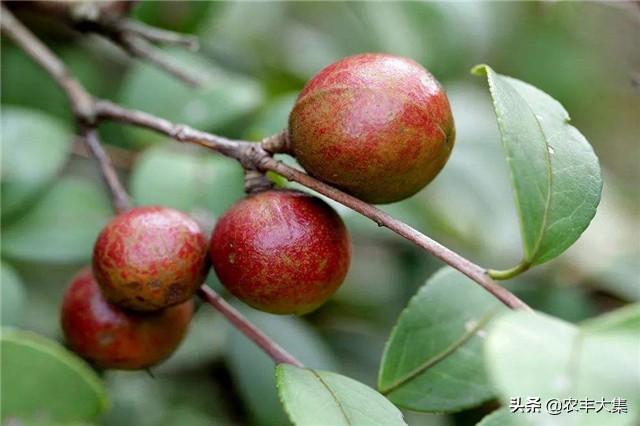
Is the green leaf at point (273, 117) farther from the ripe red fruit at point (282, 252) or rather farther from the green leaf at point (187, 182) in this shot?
the ripe red fruit at point (282, 252)

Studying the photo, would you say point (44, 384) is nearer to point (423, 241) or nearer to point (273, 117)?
point (423, 241)

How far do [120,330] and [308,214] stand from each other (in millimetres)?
320

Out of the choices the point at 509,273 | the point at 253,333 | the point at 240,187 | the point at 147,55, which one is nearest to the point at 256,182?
the point at 253,333

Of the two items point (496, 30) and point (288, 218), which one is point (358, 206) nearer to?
point (288, 218)

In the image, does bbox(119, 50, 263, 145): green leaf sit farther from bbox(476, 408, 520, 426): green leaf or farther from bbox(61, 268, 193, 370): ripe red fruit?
bbox(476, 408, 520, 426): green leaf

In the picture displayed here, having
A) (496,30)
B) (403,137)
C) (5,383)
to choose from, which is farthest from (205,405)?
(496,30)

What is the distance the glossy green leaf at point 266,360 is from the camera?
1.47m

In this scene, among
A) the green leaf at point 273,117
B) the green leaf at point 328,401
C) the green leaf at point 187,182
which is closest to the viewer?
the green leaf at point 328,401

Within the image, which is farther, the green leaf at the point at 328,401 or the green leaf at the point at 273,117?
the green leaf at the point at 273,117

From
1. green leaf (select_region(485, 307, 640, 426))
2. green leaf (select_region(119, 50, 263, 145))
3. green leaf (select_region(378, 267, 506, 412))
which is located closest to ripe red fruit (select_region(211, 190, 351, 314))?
green leaf (select_region(378, 267, 506, 412))

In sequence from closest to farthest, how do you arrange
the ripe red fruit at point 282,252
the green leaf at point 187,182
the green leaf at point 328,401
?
the green leaf at point 328,401 < the ripe red fruit at point 282,252 < the green leaf at point 187,182

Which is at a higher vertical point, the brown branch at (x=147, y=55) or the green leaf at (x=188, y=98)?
the brown branch at (x=147, y=55)

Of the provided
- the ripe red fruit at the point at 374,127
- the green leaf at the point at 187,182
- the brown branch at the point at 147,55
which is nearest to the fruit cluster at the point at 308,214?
the ripe red fruit at the point at 374,127

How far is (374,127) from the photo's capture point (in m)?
0.90
